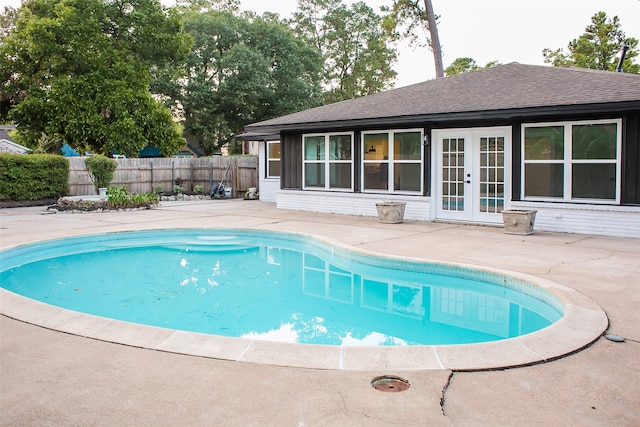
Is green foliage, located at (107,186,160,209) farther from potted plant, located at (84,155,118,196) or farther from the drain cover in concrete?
the drain cover in concrete

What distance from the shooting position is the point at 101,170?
53.8 ft

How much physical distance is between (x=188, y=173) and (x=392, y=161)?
1085 cm

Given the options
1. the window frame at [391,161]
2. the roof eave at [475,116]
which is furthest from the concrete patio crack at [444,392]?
the window frame at [391,161]

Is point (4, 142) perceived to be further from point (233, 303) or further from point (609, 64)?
point (609, 64)

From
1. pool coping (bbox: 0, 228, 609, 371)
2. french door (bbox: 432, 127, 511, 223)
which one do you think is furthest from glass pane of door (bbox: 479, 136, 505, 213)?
pool coping (bbox: 0, 228, 609, 371)

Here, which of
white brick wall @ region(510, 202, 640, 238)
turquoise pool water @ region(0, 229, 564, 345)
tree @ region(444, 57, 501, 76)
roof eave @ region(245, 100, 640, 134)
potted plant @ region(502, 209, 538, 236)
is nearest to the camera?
turquoise pool water @ region(0, 229, 564, 345)

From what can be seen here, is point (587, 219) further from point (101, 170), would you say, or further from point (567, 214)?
point (101, 170)

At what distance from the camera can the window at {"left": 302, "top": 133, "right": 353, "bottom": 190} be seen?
44.7 feet

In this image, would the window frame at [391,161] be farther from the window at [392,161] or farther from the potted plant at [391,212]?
the potted plant at [391,212]

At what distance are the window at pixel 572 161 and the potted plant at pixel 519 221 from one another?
899 mm

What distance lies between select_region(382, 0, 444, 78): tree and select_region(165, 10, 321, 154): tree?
908cm

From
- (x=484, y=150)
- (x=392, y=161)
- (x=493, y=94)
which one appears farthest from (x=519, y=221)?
(x=392, y=161)

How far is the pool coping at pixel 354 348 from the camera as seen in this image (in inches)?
136

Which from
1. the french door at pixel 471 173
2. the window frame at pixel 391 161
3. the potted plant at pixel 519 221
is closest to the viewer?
the potted plant at pixel 519 221
